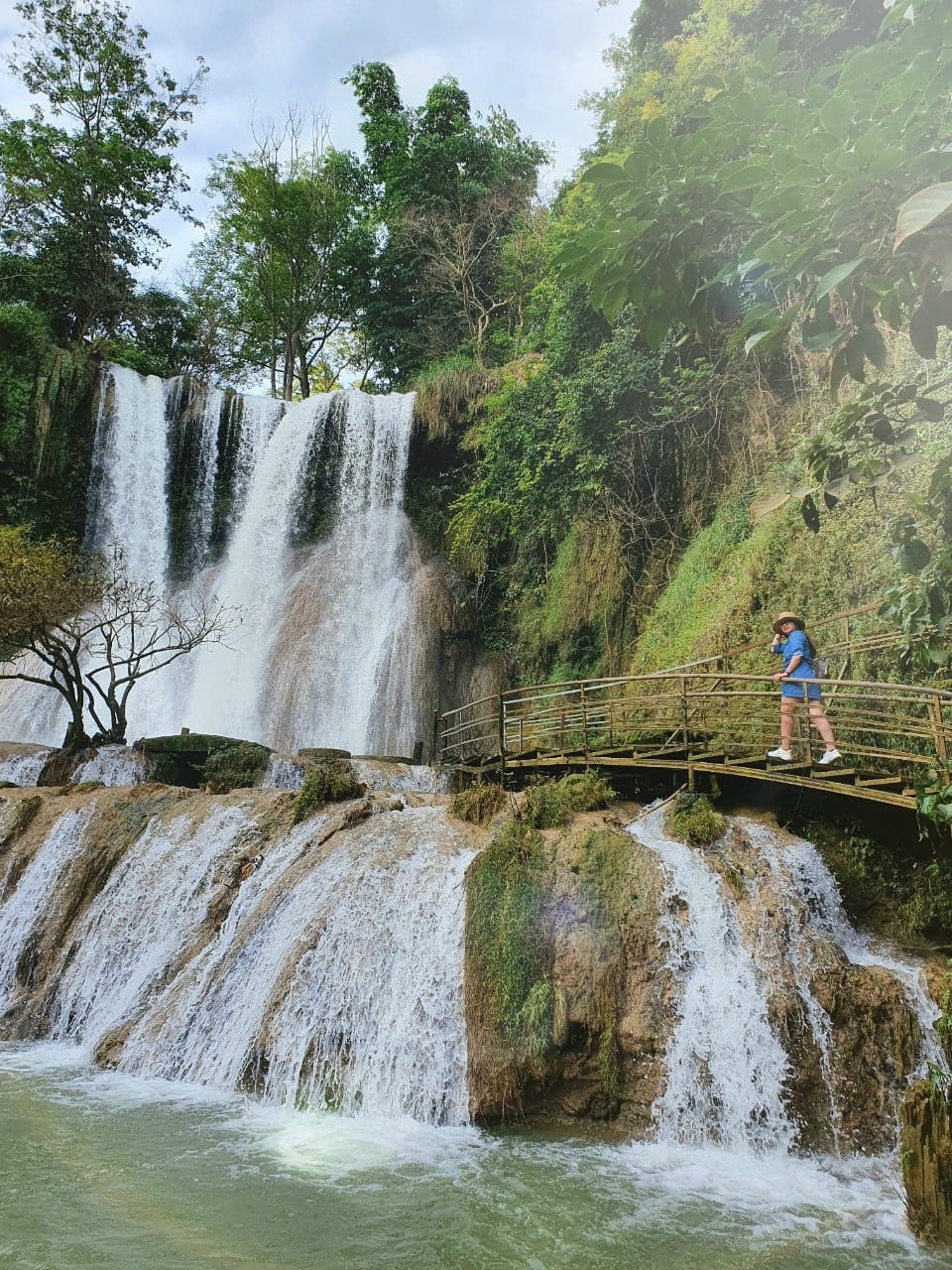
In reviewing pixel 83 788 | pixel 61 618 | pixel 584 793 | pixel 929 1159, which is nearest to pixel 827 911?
pixel 584 793

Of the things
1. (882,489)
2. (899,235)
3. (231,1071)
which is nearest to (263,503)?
(882,489)

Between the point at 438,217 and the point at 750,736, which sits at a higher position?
the point at 438,217

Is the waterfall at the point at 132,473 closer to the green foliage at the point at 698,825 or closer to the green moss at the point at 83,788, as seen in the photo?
the green moss at the point at 83,788

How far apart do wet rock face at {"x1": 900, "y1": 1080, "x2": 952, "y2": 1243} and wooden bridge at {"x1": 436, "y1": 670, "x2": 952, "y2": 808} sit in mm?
2415

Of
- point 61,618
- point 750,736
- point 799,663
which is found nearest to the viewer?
point 799,663

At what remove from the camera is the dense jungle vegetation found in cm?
272

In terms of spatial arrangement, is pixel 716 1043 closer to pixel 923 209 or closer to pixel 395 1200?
pixel 395 1200

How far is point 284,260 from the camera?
34250 millimetres

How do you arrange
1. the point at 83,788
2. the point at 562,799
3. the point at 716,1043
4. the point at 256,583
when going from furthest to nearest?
the point at 256,583
the point at 83,788
the point at 562,799
the point at 716,1043

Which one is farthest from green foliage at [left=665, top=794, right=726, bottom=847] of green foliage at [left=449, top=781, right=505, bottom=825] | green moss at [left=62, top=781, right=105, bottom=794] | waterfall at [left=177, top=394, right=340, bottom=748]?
waterfall at [left=177, top=394, right=340, bottom=748]

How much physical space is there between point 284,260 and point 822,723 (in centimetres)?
3225

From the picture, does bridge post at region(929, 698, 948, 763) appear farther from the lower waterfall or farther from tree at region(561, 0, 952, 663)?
tree at region(561, 0, 952, 663)

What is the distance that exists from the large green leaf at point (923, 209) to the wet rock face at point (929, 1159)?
4.76 metres

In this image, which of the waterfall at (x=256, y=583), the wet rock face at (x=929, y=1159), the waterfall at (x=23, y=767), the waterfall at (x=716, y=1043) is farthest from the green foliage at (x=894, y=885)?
the waterfall at (x=256, y=583)
